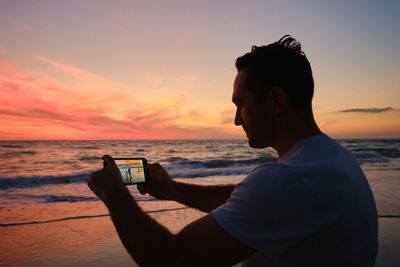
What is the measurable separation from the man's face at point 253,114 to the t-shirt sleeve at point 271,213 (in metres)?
0.42

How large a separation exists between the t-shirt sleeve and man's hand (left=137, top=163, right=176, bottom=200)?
3.81 feet

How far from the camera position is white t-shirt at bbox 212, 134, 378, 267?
102 centimetres

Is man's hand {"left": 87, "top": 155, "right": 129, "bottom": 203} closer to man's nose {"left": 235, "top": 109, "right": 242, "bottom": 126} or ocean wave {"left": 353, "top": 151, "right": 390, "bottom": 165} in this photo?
man's nose {"left": 235, "top": 109, "right": 242, "bottom": 126}

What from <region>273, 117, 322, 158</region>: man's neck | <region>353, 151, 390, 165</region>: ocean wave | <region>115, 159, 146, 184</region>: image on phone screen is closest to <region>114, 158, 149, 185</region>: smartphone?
<region>115, 159, 146, 184</region>: image on phone screen

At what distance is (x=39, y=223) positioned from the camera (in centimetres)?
645

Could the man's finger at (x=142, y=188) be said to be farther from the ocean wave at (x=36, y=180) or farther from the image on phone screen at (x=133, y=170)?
the ocean wave at (x=36, y=180)

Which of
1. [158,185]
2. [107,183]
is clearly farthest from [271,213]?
[158,185]

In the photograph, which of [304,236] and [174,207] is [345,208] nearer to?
[304,236]

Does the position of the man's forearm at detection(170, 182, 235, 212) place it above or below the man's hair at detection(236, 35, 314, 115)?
below

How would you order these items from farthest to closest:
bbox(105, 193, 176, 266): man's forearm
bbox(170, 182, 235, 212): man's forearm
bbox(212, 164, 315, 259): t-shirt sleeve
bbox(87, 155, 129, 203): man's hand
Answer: bbox(170, 182, 235, 212): man's forearm
bbox(87, 155, 129, 203): man's hand
bbox(105, 193, 176, 266): man's forearm
bbox(212, 164, 315, 259): t-shirt sleeve

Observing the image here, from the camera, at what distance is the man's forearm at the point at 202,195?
205cm

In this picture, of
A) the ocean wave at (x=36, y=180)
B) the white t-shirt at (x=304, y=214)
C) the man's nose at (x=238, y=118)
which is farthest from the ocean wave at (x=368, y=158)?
the white t-shirt at (x=304, y=214)

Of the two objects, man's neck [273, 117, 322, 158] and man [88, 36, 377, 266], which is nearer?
man [88, 36, 377, 266]

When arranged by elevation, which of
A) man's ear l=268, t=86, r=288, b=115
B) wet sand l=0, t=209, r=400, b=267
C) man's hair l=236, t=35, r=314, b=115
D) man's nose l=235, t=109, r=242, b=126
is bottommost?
wet sand l=0, t=209, r=400, b=267
